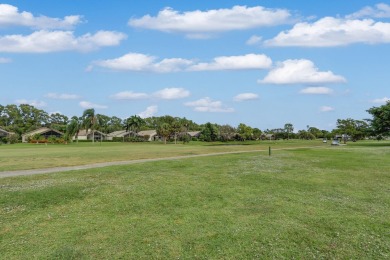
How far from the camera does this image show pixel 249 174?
87.9 feet

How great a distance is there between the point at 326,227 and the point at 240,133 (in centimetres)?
14899

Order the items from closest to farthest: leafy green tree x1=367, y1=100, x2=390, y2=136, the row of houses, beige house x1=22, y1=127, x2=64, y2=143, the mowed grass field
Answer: the mowed grass field → leafy green tree x1=367, y1=100, x2=390, y2=136 → the row of houses → beige house x1=22, y1=127, x2=64, y2=143

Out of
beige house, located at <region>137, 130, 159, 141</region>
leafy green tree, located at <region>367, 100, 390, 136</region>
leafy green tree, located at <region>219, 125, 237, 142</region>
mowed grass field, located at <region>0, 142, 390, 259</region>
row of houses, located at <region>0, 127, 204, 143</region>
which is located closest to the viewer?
mowed grass field, located at <region>0, 142, 390, 259</region>

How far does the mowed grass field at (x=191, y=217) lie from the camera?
39.0ft

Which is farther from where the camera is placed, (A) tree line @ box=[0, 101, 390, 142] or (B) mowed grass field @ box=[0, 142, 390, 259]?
(A) tree line @ box=[0, 101, 390, 142]

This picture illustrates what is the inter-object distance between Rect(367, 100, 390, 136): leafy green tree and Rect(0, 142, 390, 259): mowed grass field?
276ft

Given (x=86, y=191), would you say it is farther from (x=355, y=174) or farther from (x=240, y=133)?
(x=240, y=133)

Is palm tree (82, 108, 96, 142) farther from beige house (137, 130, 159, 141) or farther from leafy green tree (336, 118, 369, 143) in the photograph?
leafy green tree (336, 118, 369, 143)

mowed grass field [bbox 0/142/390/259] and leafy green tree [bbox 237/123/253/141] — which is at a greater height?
→ leafy green tree [bbox 237/123/253/141]

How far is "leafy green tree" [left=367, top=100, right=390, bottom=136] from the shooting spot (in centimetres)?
9756

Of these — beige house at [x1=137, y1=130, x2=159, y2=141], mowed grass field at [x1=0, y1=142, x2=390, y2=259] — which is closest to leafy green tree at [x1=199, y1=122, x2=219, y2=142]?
beige house at [x1=137, y1=130, x2=159, y2=141]

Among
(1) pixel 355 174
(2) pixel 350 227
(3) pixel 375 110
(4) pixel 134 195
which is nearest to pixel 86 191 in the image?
(4) pixel 134 195

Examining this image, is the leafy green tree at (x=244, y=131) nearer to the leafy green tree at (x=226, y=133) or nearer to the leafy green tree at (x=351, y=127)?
the leafy green tree at (x=226, y=133)

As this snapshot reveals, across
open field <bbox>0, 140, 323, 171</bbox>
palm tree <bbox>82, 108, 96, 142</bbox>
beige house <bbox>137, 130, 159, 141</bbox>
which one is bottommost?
open field <bbox>0, 140, 323, 171</bbox>
